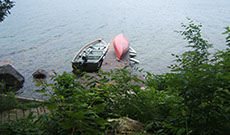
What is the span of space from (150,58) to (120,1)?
105 ft

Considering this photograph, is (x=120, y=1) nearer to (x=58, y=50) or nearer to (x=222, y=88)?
(x=58, y=50)

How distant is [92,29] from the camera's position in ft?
98.4

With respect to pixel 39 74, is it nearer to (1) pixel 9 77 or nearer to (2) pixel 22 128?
(1) pixel 9 77

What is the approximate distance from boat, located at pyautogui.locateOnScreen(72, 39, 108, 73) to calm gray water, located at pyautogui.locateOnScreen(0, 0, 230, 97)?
97.0 inches

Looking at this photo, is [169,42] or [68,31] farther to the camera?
[68,31]

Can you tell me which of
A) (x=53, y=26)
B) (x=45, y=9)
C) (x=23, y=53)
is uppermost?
(x=45, y=9)

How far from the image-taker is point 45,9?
41.0 m

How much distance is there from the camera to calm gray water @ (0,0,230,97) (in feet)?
68.9

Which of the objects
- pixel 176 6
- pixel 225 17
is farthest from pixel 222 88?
pixel 176 6

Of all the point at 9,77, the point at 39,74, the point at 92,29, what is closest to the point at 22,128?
the point at 9,77

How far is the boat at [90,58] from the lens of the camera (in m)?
16.2

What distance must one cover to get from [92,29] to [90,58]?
13573 mm

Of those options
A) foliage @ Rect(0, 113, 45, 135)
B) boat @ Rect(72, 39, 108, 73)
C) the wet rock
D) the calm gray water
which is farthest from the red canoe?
foliage @ Rect(0, 113, 45, 135)

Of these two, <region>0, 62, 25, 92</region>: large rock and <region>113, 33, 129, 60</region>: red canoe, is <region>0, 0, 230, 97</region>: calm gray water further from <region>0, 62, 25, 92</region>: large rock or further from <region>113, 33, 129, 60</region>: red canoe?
<region>113, 33, 129, 60</region>: red canoe
